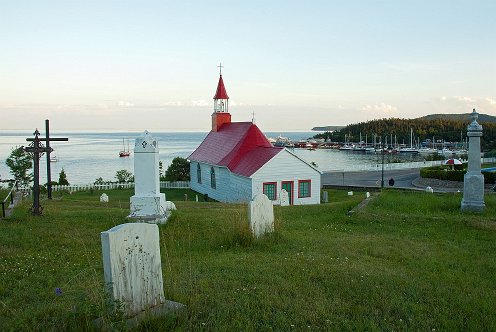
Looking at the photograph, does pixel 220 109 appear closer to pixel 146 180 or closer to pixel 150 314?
pixel 146 180

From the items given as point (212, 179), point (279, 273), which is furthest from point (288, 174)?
point (279, 273)

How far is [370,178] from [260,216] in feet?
123

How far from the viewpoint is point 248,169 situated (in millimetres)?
26625

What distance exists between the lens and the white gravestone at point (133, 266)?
4.97 m

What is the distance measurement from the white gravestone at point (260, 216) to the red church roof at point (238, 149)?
15.5 metres

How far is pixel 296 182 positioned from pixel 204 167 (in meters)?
8.77

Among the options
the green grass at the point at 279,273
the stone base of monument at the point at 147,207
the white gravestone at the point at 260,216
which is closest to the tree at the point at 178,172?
the green grass at the point at 279,273

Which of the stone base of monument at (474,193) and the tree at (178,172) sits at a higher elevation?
the stone base of monument at (474,193)

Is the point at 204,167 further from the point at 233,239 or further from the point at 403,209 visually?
the point at 233,239

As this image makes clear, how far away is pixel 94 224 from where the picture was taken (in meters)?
11.4

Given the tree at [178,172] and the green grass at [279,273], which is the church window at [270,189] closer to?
the green grass at [279,273]

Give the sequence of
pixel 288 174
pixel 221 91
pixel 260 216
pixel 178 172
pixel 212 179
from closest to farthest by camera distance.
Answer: pixel 260 216 → pixel 288 174 → pixel 212 179 → pixel 221 91 → pixel 178 172

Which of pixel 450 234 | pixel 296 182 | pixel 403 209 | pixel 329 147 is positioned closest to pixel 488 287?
pixel 450 234

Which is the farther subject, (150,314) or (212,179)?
(212,179)
